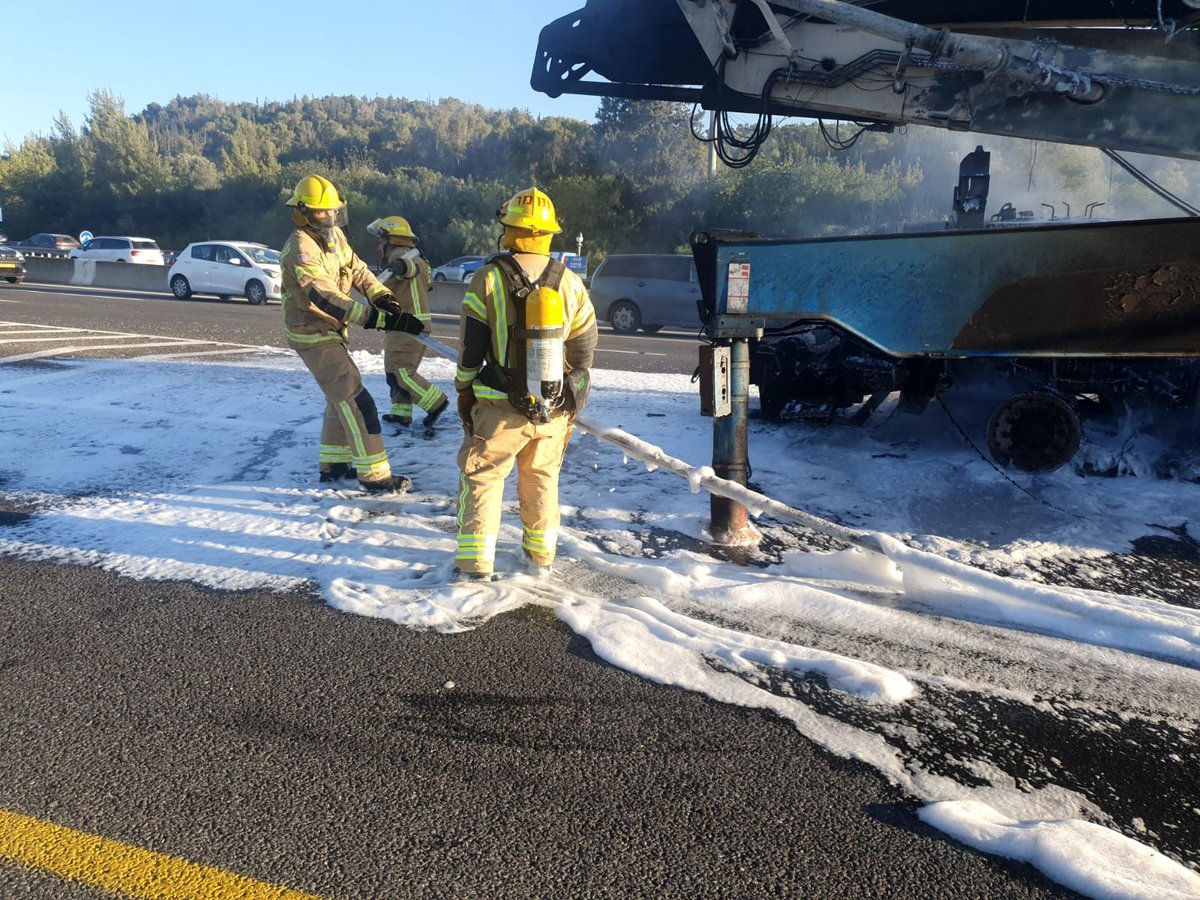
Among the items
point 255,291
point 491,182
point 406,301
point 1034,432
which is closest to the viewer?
point 1034,432

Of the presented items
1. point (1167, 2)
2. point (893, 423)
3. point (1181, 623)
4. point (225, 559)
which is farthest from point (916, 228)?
point (225, 559)

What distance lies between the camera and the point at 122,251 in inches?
1127

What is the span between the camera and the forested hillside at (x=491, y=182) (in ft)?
109

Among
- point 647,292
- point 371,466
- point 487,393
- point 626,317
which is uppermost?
point 647,292

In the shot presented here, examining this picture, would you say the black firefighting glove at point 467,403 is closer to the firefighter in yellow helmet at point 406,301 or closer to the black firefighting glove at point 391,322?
the black firefighting glove at point 391,322

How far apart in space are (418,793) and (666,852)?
0.74 m

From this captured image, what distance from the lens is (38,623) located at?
359cm

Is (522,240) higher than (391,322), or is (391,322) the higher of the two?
(522,240)

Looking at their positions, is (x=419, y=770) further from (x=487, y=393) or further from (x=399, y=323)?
(x=399, y=323)

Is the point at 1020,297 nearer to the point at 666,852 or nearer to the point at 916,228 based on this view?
the point at 916,228

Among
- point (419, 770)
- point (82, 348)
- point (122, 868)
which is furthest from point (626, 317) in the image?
point (122, 868)

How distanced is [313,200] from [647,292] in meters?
13.9

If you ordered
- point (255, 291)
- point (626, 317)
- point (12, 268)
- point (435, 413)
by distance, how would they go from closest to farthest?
point (435, 413) < point (626, 317) < point (255, 291) < point (12, 268)

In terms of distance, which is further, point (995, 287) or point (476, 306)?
point (995, 287)
